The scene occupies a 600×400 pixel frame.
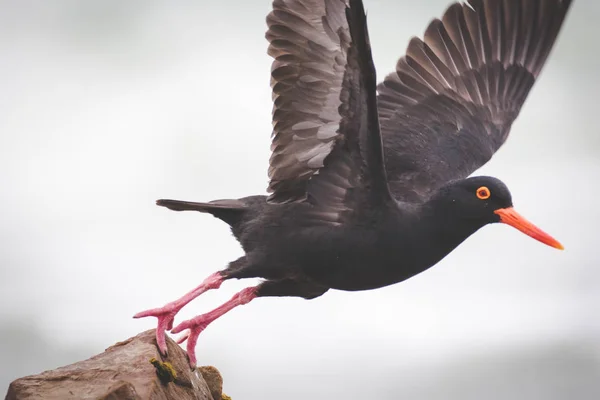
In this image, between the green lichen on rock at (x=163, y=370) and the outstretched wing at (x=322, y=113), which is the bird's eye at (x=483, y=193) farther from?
the green lichen on rock at (x=163, y=370)

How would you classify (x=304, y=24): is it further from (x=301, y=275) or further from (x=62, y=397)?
(x=62, y=397)

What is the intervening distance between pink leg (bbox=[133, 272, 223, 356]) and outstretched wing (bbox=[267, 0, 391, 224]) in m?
1.10

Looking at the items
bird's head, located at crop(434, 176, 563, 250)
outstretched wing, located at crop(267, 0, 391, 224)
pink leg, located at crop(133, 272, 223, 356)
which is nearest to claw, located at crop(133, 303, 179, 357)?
pink leg, located at crop(133, 272, 223, 356)

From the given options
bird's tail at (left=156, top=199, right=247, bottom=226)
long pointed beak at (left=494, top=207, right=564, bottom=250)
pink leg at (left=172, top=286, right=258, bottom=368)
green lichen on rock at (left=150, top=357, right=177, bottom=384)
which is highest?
bird's tail at (left=156, top=199, right=247, bottom=226)

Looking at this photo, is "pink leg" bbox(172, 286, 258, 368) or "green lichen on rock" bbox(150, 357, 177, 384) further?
"pink leg" bbox(172, 286, 258, 368)

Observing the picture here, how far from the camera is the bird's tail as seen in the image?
10.3m

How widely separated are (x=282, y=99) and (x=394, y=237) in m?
1.84

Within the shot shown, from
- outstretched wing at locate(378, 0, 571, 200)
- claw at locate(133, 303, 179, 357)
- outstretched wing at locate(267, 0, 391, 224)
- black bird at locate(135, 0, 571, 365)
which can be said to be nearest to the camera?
outstretched wing at locate(267, 0, 391, 224)

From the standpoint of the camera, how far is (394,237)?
9.84 metres

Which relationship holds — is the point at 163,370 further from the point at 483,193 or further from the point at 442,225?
the point at 483,193

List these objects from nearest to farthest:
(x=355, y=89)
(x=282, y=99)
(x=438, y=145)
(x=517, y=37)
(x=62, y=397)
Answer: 1. (x=62, y=397)
2. (x=355, y=89)
3. (x=282, y=99)
4. (x=438, y=145)
5. (x=517, y=37)

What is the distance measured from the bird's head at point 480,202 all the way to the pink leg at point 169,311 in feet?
8.36

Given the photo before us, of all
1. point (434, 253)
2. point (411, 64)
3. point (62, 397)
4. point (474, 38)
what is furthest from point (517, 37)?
point (62, 397)

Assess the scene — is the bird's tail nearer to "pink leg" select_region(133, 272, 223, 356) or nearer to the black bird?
the black bird
